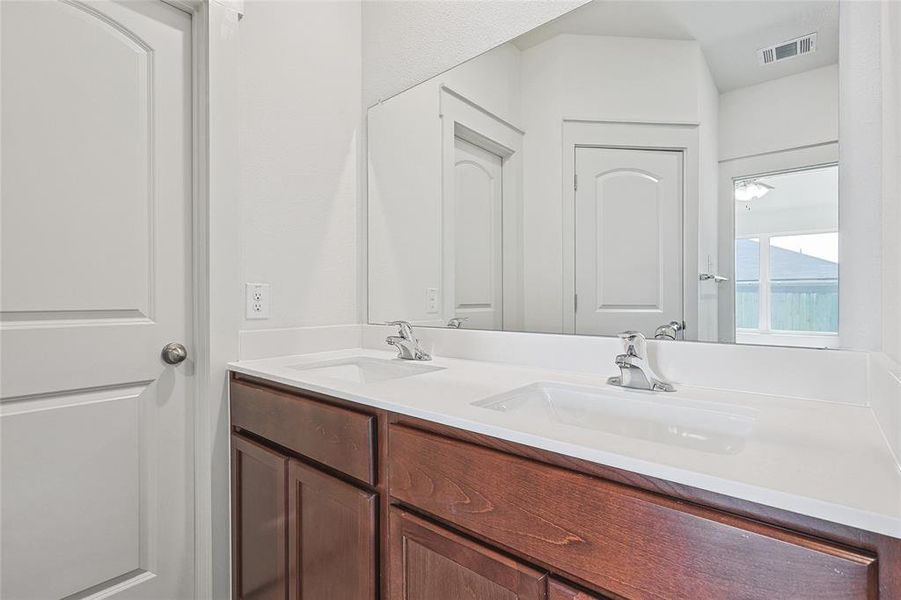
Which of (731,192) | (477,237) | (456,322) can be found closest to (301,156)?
(477,237)

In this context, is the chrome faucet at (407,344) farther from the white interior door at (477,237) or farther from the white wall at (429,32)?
the white wall at (429,32)

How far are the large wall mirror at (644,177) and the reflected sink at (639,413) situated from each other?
24 centimetres

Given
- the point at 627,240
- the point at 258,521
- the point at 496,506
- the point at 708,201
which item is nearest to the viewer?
the point at 496,506

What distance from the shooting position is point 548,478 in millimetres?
676

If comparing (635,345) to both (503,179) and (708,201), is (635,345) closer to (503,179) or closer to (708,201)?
(708,201)

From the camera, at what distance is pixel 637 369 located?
102cm

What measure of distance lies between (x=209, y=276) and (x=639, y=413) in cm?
125

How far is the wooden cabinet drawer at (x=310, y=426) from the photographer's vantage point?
3.18 ft

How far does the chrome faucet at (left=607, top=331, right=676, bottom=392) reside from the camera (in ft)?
3.27

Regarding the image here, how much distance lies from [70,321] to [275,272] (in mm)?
566

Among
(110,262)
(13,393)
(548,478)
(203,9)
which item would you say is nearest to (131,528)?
(13,393)

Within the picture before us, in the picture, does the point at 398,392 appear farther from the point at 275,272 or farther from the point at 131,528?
the point at 131,528

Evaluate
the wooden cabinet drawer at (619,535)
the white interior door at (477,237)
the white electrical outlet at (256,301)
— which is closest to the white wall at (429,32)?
the white interior door at (477,237)

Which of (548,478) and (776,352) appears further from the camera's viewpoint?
(776,352)
